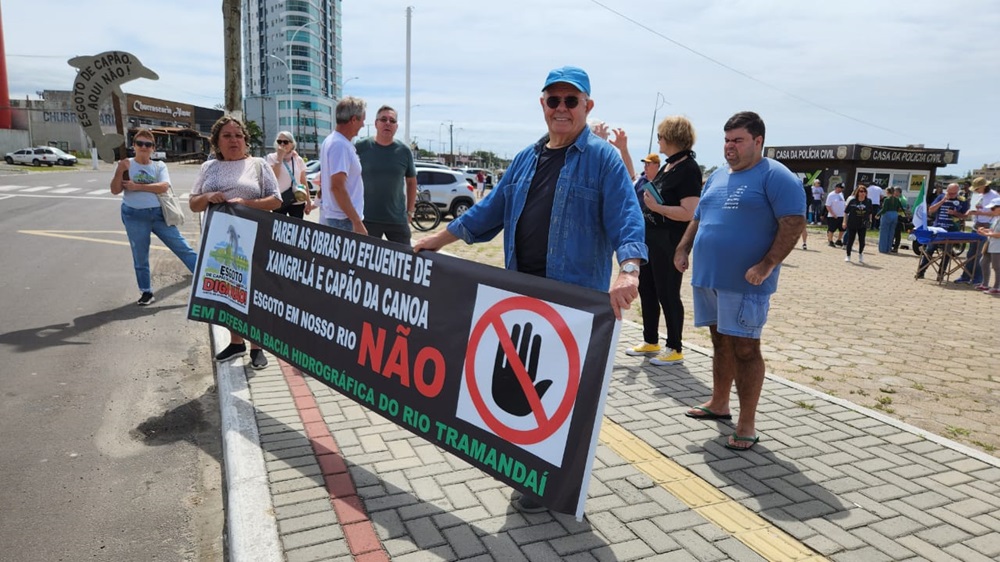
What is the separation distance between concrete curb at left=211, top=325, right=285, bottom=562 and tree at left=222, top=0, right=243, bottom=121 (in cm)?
715

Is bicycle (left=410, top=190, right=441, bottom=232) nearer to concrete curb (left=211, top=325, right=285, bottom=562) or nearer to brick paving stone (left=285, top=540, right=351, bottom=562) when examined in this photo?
concrete curb (left=211, top=325, right=285, bottom=562)

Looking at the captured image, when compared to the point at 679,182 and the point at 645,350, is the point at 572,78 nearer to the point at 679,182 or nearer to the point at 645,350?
the point at 679,182

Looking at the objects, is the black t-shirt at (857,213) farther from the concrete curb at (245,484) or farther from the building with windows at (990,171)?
the building with windows at (990,171)

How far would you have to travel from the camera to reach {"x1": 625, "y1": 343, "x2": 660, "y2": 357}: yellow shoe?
5.54 meters

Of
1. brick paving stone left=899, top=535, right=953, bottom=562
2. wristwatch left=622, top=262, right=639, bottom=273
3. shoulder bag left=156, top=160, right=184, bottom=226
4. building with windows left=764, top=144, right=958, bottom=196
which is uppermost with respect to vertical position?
building with windows left=764, top=144, right=958, bottom=196

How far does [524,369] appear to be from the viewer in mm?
2693

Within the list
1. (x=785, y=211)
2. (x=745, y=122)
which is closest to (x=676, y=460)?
(x=785, y=211)

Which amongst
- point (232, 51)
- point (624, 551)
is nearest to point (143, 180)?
point (232, 51)

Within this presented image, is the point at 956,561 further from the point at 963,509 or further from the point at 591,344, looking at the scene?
the point at 591,344

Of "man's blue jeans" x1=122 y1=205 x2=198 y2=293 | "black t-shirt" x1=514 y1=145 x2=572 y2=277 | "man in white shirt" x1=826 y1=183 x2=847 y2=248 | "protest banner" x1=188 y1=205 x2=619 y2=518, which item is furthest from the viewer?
"man in white shirt" x1=826 y1=183 x2=847 y2=248

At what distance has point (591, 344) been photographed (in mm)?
2498

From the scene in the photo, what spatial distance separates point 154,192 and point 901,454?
24.3 feet

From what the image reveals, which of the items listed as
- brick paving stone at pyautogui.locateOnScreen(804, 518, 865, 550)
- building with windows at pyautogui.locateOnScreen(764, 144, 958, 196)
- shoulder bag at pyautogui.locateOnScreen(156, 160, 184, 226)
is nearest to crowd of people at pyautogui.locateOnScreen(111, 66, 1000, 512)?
brick paving stone at pyautogui.locateOnScreen(804, 518, 865, 550)

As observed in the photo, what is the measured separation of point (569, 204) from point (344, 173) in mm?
2579
